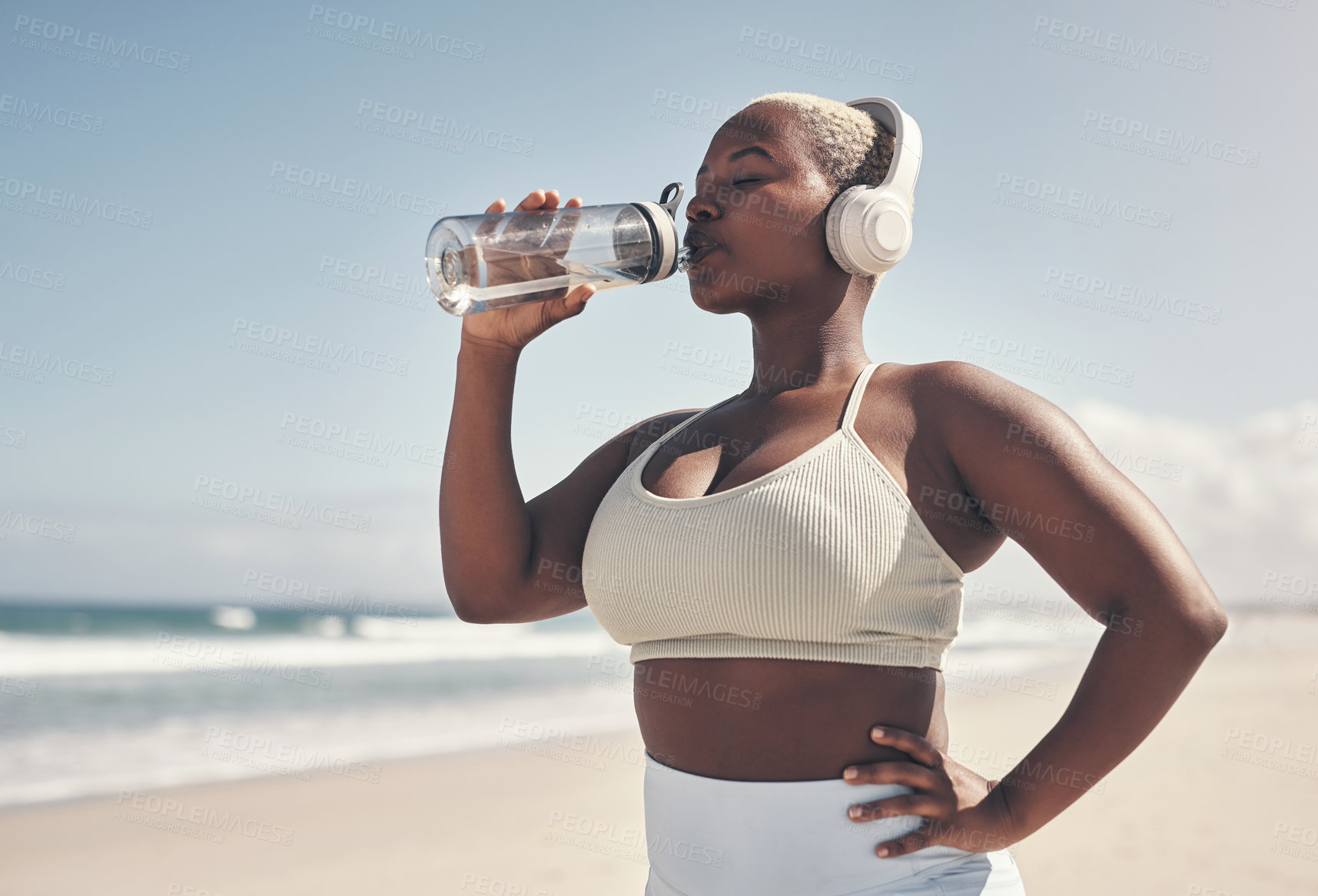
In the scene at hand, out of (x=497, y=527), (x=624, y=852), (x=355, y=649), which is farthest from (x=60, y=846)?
(x=355, y=649)

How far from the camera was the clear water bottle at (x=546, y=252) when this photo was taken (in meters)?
2.02

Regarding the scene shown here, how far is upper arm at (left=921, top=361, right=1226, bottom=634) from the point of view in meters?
1.53

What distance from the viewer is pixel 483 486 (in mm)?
2125

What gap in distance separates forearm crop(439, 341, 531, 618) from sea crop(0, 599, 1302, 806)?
4.25 ft

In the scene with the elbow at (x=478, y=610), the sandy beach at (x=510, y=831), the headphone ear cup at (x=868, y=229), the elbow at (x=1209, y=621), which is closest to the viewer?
the elbow at (x=1209, y=621)

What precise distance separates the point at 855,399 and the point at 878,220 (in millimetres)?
386

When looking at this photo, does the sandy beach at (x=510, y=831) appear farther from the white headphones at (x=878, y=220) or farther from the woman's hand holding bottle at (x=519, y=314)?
the white headphones at (x=878, y=220)

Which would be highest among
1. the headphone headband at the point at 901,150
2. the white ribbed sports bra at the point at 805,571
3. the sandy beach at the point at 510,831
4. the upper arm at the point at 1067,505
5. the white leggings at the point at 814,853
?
the headphone headband at the point at 901,150

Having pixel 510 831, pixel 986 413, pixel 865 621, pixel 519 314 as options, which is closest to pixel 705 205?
pixel 519 314

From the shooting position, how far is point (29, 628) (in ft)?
94.5

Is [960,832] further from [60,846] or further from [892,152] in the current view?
[60,846]

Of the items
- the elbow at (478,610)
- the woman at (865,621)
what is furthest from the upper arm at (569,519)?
the woman at (865,621)

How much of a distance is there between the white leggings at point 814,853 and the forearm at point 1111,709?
127 millimetres

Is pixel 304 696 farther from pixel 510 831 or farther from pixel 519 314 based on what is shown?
pixel 519 314
